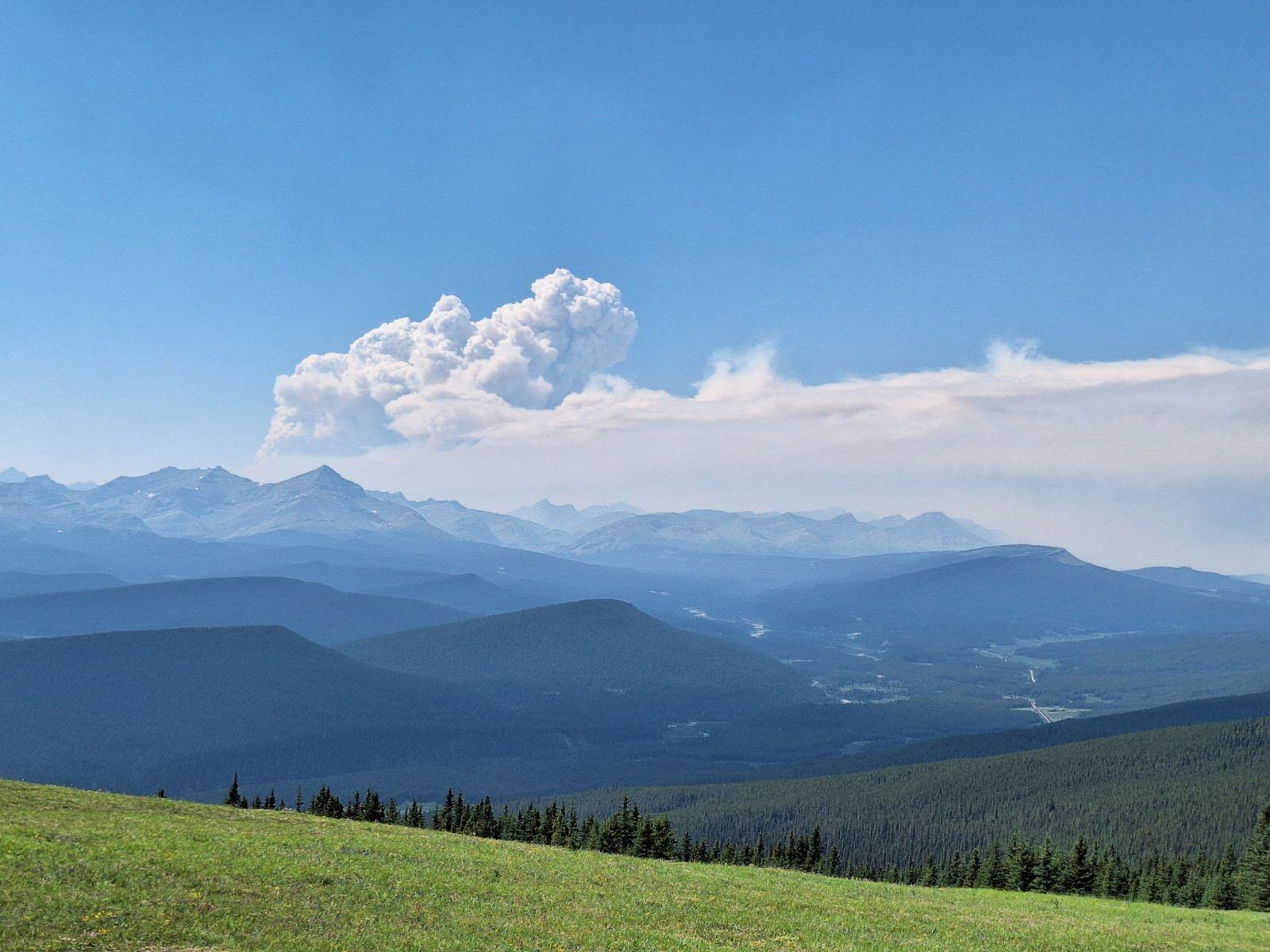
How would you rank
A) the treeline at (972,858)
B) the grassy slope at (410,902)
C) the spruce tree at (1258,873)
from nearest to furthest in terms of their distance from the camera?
the grassy slope at (410,902)
the spruce tree at (1258,873)
the treeline at (972,858)

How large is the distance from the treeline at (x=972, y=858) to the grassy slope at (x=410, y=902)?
34.2 meters

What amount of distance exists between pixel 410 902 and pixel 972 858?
91.5 m

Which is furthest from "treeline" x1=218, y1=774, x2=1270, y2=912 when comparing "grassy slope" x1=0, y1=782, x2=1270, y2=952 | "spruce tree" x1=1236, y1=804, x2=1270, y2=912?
"grassy slope" x1=0, y1=782, x2=1270, y2=952

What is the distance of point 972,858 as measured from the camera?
99062 millimetres

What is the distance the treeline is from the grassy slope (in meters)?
34.2

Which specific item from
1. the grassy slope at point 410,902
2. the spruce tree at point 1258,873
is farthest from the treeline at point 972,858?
the grassy slope at point 410,902

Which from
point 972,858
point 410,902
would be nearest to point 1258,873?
point 972,858

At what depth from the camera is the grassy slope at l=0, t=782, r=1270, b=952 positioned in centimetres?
2670

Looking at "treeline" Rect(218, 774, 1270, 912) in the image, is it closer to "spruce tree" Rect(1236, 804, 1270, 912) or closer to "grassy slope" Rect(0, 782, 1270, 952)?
"spruce tree" Rect(1236, 804, 1270, 912)

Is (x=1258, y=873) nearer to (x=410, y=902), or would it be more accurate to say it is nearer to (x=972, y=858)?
(x=972, y=858)

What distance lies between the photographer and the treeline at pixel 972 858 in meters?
84.5

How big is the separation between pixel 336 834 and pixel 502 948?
77.4ft

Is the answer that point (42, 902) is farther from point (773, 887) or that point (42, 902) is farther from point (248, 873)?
point (773, 887)

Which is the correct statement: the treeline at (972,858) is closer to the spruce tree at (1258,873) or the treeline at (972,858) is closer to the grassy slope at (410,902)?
the spruce tree at (1258,873)
